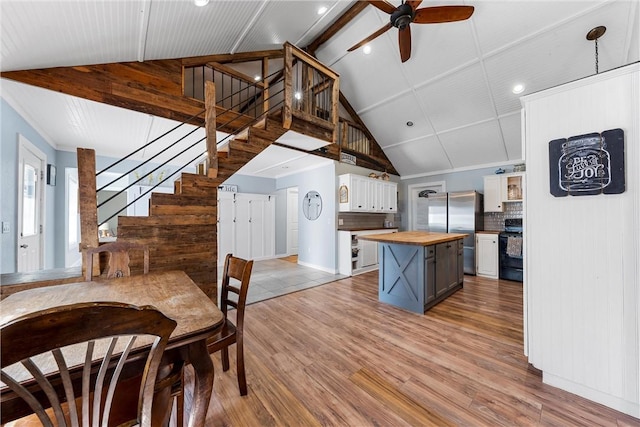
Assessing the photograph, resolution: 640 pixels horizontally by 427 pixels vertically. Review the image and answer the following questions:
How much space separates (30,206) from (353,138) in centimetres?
574

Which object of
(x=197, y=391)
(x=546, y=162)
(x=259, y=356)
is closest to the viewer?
(x=197, y=391)

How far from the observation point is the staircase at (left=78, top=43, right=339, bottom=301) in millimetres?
Answer: 2150

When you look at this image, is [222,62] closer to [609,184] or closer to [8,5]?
[8,5]

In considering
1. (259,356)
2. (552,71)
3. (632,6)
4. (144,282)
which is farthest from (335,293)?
(632,6)

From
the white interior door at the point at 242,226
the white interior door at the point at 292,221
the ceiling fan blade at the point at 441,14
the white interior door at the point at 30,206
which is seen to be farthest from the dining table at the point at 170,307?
the white interior door at the point at 292,221

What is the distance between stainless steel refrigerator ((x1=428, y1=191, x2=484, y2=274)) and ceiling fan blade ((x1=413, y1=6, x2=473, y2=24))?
11.4 feet

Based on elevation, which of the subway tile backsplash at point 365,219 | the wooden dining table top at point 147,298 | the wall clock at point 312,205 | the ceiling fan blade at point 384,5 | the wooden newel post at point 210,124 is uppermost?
the ceiling fan blade at point 384,5

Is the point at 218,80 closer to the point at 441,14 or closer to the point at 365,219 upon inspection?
the point at 441,14

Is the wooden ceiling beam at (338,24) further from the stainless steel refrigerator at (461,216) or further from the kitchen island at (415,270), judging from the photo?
the stainless steel refrigerator at (461,216)

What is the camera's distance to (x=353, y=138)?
5992 mm

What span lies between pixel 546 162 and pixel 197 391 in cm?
262

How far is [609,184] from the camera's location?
5.11ft

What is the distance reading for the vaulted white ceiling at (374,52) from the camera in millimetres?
2262

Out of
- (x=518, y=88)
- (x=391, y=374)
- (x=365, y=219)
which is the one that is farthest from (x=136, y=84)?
(x=518, y=88)
